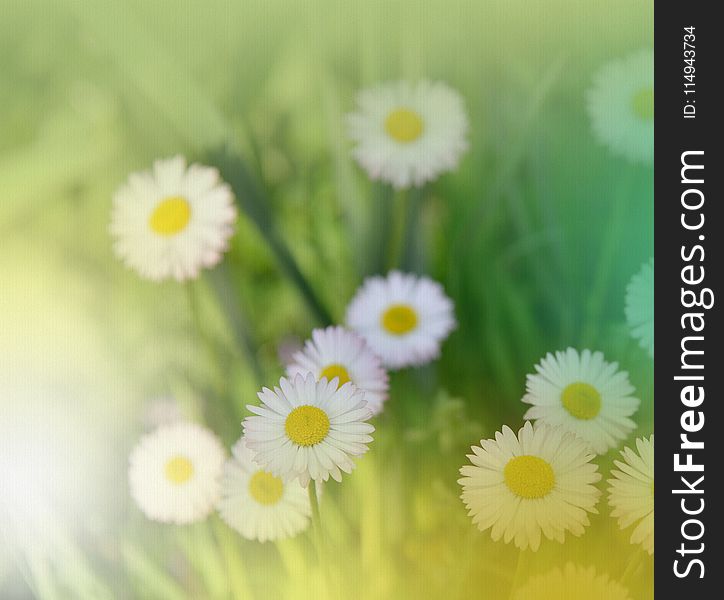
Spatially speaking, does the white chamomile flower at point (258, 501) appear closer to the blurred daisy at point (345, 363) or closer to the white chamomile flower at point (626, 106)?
the blurred daisy at point (345, 363)

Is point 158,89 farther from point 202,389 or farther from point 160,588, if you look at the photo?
point 160,588

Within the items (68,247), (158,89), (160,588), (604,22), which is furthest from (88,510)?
(604,22)

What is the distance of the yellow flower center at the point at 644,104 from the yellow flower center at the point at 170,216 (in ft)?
0.97

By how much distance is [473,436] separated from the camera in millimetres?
478

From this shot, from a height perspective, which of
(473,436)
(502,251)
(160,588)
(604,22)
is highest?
(604,22)

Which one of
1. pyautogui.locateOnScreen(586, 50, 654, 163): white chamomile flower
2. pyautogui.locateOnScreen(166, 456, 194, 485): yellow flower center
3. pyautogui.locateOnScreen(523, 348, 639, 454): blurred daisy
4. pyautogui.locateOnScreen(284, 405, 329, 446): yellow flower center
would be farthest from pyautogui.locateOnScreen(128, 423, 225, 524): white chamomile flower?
pyautogui.locateOnScreen(586, 50, 654, 163): white chamomile flower

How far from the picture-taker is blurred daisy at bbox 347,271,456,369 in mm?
486

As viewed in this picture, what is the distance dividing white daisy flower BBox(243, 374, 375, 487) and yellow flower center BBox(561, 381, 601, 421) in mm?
131

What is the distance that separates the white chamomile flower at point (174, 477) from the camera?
479mm

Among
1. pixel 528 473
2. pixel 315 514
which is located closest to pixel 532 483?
pixel 528 473

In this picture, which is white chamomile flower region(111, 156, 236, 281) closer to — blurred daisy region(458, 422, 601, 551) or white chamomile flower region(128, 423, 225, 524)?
white chamomile flower region(128, 423, 225, 524)

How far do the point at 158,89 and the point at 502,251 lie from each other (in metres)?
0.25

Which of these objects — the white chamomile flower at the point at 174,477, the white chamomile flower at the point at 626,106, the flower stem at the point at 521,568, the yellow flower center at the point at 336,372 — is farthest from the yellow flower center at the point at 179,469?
the white chamomile flower at the point at 626,106

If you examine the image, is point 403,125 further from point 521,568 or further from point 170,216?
point 521,568
